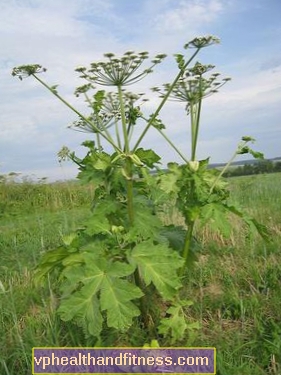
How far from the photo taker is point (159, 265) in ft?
8.35

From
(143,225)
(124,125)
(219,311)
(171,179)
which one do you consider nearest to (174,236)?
(143,225)

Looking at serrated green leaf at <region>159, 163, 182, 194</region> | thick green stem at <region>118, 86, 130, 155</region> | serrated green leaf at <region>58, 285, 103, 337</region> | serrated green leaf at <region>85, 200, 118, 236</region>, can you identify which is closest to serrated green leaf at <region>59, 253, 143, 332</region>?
serrated green leaf at <region>58, 285, 103, 337</region>

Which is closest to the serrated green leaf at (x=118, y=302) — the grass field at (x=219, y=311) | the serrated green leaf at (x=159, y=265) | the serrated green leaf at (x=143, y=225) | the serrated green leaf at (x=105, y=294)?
the serrated green leaf at (x=105, y=294)

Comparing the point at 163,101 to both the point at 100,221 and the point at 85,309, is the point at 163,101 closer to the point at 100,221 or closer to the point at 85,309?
the point at 100,221

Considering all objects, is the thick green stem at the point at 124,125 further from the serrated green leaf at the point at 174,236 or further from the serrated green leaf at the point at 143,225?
the serrated green leaf at the point at 174,236

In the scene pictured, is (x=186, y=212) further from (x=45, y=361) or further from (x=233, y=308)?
(x=45, y=361)

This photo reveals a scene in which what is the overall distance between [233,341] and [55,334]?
124cm

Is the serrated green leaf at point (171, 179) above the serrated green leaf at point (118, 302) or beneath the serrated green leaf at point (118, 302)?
above

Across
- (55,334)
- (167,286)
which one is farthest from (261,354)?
(55,334)

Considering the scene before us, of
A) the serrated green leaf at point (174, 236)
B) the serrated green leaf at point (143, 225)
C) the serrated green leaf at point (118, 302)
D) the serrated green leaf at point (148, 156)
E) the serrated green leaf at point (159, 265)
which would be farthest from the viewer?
the serrated green leaf at point (174, 236)

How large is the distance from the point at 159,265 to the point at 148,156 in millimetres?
743

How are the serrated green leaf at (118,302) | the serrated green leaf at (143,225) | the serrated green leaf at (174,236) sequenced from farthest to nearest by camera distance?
the serrated green leaf at (174,236) → the serrated green leaf at (143,225) → the serrated green leaf at (118,302)

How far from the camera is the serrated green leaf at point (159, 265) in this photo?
2496 mm

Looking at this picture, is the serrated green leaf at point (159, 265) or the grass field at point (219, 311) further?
the grass field at point (219, 311)
